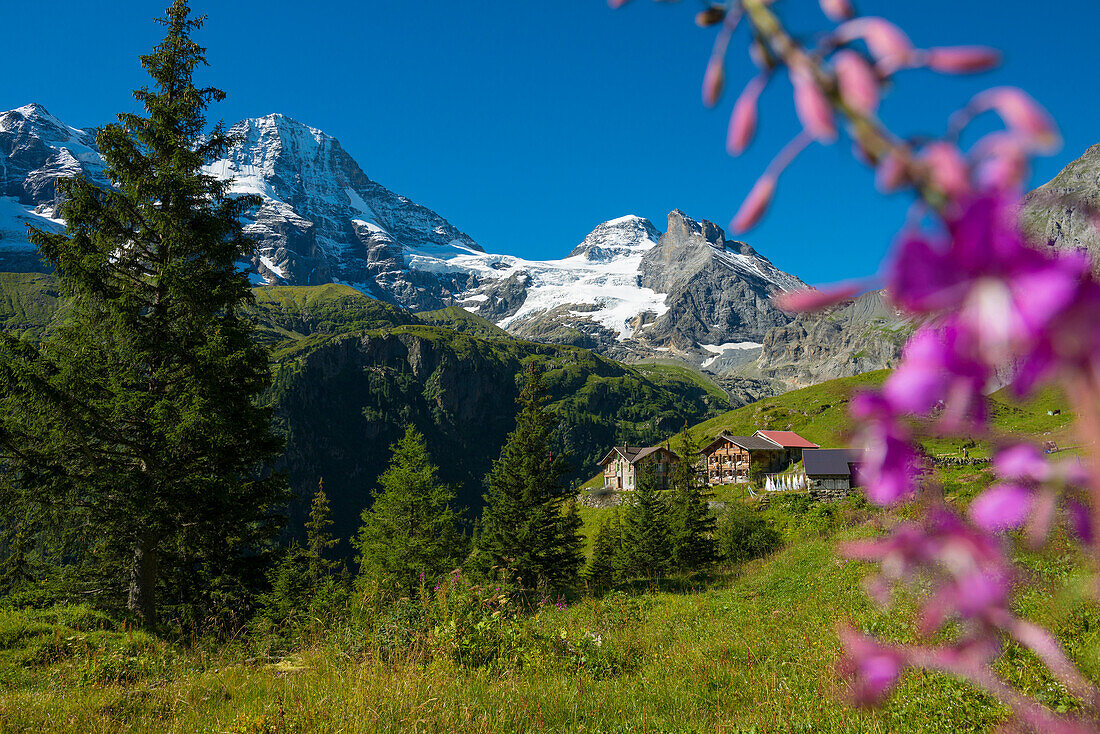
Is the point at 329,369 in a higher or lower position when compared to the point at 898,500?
higher

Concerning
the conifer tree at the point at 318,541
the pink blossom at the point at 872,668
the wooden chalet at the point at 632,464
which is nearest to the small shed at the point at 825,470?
the wooden chalet at the point at 632,464

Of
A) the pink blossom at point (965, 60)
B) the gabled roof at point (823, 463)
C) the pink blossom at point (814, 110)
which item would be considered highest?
the pink blossom at point (965, 60)

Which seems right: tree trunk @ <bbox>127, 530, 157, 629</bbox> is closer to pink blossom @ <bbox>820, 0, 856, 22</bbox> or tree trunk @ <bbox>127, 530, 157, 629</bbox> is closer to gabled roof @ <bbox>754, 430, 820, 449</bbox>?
pink blossom @ <bbox>820, 0, 856, 22</bbox>

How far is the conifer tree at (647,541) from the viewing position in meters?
32.2

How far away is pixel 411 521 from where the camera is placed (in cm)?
Result: 3278

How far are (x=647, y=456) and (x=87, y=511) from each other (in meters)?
77.9

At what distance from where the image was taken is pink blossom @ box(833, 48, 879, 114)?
0.55m

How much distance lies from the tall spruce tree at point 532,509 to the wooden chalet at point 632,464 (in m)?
51.3

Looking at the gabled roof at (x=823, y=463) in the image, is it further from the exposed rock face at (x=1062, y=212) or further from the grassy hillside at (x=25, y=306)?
the grassy hillside at (x=25, y=306)

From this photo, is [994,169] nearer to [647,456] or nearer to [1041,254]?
[1041,254]

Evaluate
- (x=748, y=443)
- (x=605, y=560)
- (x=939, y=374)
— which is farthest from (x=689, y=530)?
(x=748, y=443)

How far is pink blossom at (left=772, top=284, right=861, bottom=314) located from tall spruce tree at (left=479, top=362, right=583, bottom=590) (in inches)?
1104

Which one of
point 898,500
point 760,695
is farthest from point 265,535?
point 898,500

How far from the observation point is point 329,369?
199m
